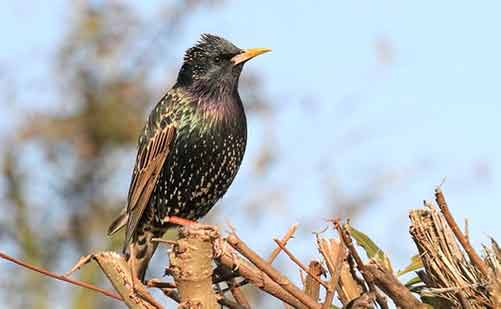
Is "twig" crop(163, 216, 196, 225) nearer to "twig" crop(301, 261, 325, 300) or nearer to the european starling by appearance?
the european starling

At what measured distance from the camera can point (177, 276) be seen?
7.99 feet

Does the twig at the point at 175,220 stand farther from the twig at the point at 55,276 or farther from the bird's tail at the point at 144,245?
the twig at the point at 55,276

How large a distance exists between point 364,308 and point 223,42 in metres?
2.73

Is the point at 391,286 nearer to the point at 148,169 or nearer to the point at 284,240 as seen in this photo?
the point at 284,240

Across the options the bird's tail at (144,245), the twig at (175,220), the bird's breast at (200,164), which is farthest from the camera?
the bird's tail at (144,245)

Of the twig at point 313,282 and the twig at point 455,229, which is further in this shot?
the twig at point 313,282

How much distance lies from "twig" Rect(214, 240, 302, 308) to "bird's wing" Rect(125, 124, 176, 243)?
216 cm

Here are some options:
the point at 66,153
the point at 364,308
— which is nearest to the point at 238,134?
Answer: the point at 364,308

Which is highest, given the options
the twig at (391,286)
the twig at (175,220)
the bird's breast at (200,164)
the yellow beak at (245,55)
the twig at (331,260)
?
the yellow beak at (245,55)

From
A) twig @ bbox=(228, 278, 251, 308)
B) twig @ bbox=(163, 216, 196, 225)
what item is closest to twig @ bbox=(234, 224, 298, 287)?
twig @ bbox=(228, 278, 251, 308)

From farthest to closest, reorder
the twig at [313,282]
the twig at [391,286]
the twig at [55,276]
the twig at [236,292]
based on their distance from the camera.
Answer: the twig at [236,292] < the twig at [313,282] < the twig at [391,286] < the twig at [55,276]

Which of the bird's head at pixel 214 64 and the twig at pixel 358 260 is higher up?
the bird's head at pixel 214 64

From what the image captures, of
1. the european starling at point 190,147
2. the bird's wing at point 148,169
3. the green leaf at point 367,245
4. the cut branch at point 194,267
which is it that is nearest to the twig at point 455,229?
the green leaf at point 367,245

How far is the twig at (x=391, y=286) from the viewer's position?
8.19ft
